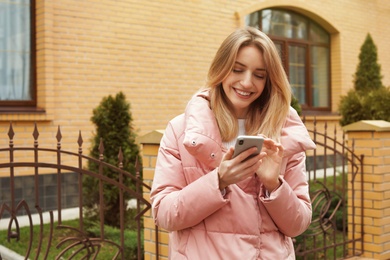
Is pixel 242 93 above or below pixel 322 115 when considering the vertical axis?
below

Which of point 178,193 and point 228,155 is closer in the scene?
point 228,155

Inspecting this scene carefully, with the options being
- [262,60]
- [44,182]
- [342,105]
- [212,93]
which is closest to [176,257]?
[212,93]

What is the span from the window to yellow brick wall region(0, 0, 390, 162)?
159 mm

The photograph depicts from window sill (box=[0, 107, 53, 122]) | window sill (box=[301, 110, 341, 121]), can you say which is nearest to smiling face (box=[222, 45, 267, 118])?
window sill (box=[0, 107, 53, 122])

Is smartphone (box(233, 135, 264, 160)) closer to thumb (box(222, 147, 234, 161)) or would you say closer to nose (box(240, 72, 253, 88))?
thumb (box(222, 147, 234, 161))

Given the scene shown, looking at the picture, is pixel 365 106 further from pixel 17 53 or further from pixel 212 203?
pixel 212 203

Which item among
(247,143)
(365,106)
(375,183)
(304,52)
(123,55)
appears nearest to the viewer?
(247,143)

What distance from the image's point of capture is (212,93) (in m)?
2.21

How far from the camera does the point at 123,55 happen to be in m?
8.95

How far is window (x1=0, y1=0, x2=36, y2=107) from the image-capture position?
794 cm

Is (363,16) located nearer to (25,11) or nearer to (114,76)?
(114,76)

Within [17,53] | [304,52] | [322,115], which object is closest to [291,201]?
[17,53]

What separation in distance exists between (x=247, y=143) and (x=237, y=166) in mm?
104

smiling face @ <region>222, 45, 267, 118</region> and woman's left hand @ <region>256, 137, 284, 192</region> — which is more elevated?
smiling face @ <region>222, 45, 267, 118</region>
